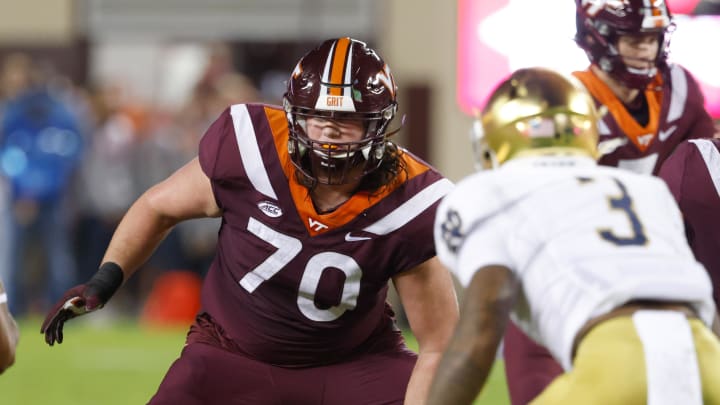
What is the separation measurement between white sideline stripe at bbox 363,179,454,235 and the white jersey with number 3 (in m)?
0.76

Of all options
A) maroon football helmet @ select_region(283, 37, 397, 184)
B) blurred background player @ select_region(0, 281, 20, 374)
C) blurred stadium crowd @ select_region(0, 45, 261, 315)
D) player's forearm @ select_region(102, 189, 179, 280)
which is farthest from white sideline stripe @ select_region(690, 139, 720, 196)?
blurred stadium crowd @ select_region(0, 45, 261, 315)

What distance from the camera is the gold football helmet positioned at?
2.95 metres

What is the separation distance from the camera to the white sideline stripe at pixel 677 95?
438cm

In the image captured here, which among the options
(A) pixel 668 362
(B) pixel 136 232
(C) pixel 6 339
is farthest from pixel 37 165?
(A) pixel 668 362

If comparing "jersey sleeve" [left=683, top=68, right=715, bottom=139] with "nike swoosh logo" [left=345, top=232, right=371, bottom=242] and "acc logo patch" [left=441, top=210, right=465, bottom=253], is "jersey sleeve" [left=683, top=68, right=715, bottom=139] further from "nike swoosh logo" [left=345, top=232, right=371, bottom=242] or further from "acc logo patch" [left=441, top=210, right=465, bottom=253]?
"acc logo patch" [left=441, top=210, right=465, bottom=253]

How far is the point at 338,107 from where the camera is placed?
143 inches

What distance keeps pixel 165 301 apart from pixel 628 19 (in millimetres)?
6264

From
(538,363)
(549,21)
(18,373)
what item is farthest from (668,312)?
(549,21)

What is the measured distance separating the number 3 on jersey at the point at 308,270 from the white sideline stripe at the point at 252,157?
10 cm

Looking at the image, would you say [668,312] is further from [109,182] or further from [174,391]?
[109,182]

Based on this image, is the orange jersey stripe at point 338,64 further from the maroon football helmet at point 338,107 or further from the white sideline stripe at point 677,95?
the white sideline stripe at point 677,95

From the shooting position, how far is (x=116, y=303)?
421 inches

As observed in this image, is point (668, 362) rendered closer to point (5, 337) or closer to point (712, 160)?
point (712, 160)

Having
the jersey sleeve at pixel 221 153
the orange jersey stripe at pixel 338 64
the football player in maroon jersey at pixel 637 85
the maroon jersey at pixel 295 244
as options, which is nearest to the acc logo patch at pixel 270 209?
the maroon jersey at pixel 295 244
